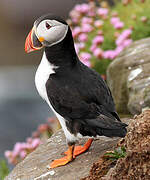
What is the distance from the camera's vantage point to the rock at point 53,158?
171 inches

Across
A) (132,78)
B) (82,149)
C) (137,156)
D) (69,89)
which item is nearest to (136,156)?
(137,156)

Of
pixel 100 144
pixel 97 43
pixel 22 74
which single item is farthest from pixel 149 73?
pixel 22 74

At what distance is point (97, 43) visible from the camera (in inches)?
286

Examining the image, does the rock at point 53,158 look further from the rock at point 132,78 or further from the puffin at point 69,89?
the rock at point 132,78

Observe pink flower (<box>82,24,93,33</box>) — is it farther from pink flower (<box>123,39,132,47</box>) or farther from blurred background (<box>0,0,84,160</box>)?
blurred background (<box>0,0,84,160</box>)

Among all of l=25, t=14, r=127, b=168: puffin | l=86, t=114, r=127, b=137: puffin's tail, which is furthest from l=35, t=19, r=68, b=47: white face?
l=86, t=114, r=127, b=137: puffin's tail

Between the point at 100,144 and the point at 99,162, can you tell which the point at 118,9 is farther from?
the point at 99,162

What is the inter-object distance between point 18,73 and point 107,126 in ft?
37.0

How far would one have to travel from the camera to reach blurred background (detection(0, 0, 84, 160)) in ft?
38.4

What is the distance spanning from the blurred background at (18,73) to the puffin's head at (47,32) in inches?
251

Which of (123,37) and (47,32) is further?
(123,37)

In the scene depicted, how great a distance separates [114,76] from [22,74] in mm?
9266

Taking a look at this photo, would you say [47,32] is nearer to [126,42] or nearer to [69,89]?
[69,89]

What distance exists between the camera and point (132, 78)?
573 cm
